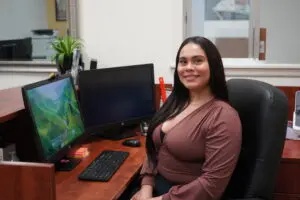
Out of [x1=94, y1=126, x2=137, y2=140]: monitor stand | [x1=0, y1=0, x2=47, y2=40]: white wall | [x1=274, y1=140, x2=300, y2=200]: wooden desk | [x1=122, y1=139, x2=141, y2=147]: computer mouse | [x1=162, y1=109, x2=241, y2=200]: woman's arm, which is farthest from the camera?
[x1=0, y1=0, x2=47, y2=40]: white wall

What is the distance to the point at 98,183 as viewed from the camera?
1554mm

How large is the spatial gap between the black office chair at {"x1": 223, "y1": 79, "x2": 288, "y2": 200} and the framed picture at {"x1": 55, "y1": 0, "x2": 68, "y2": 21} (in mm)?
1654

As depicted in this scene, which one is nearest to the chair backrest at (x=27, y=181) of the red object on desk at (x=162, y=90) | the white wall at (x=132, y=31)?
the red object on desk at (x=162, y=90)

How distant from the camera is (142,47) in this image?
8.69 ft

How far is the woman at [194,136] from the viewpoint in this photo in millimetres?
1423

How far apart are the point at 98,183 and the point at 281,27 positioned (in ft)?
8.70

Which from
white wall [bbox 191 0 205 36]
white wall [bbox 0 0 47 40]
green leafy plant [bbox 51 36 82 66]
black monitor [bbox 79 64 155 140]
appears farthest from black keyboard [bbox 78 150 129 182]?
white wall [bbox 0 0 47 40]

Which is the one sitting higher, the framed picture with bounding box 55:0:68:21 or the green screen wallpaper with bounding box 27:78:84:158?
the framed picture with bounding box 55:0:68:21

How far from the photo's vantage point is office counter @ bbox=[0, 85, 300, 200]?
1.47m

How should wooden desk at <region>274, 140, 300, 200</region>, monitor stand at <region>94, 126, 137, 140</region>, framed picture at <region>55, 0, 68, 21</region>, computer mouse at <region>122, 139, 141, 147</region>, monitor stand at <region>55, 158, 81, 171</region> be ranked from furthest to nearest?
framed picture at <region>55, 0, 68, 21</region> → monitor stand at <region>94, 126, 137, 140</region> → computer mouse at <region>122, 139, 141, 147</region> → wooden desk at <region>274, 140, 300, 200</region> → monitor stand at <region>55, 158, 81, 171</region>

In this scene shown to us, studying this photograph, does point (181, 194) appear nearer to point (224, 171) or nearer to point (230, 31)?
point (224, 171)

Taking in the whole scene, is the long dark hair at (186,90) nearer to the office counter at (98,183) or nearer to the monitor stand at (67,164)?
the office counter at (98,183)

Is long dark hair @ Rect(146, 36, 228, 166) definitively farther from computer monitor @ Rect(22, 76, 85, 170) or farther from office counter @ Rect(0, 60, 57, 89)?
office counter @ Rect(0, 60, 57, 89)

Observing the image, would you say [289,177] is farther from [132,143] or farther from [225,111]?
[132,143]
